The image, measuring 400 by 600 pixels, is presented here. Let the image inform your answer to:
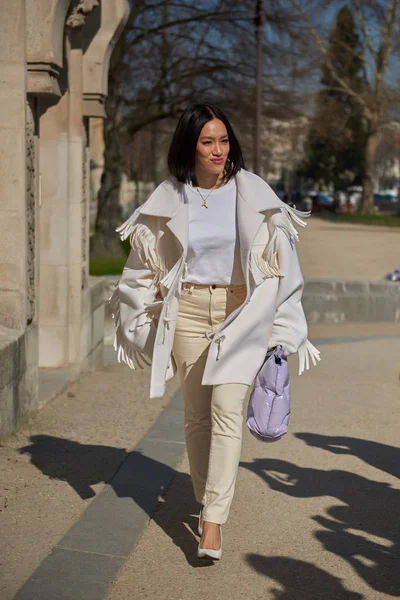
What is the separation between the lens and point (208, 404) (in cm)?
458

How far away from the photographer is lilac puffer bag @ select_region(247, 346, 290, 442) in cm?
432

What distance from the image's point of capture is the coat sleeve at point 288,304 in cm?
441

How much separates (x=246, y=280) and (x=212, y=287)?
0.63 ft

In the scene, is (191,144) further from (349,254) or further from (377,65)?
(377,65)

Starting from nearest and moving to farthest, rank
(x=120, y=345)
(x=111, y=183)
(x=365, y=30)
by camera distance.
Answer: (x=120, y=345)
(x=111, y=183)
(x=365, y=30)

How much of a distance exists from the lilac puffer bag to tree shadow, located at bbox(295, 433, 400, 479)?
1874 millimetres

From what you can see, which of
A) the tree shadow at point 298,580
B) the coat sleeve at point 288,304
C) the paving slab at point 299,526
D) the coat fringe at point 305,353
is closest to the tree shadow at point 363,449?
the paving slab at point 299,526

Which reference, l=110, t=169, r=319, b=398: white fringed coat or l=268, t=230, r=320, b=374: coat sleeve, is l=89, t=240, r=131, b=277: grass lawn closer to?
l=110, t=169, r=319, b=398: white fringed coat

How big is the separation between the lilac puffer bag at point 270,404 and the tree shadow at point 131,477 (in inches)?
24.4

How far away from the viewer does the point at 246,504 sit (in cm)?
529

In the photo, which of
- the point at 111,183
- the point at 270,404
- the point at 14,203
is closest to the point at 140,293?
the point at 270,404

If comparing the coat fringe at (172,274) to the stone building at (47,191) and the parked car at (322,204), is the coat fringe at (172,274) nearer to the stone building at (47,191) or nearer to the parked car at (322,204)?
the stone building at (47,191)

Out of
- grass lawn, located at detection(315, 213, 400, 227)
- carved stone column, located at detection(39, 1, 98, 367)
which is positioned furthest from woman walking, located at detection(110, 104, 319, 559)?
grass lawn, located at detection(315, 213, 400, 227)

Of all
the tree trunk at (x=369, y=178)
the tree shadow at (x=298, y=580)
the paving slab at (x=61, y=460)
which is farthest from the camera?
the tree trunk at (x=369, y=178)
